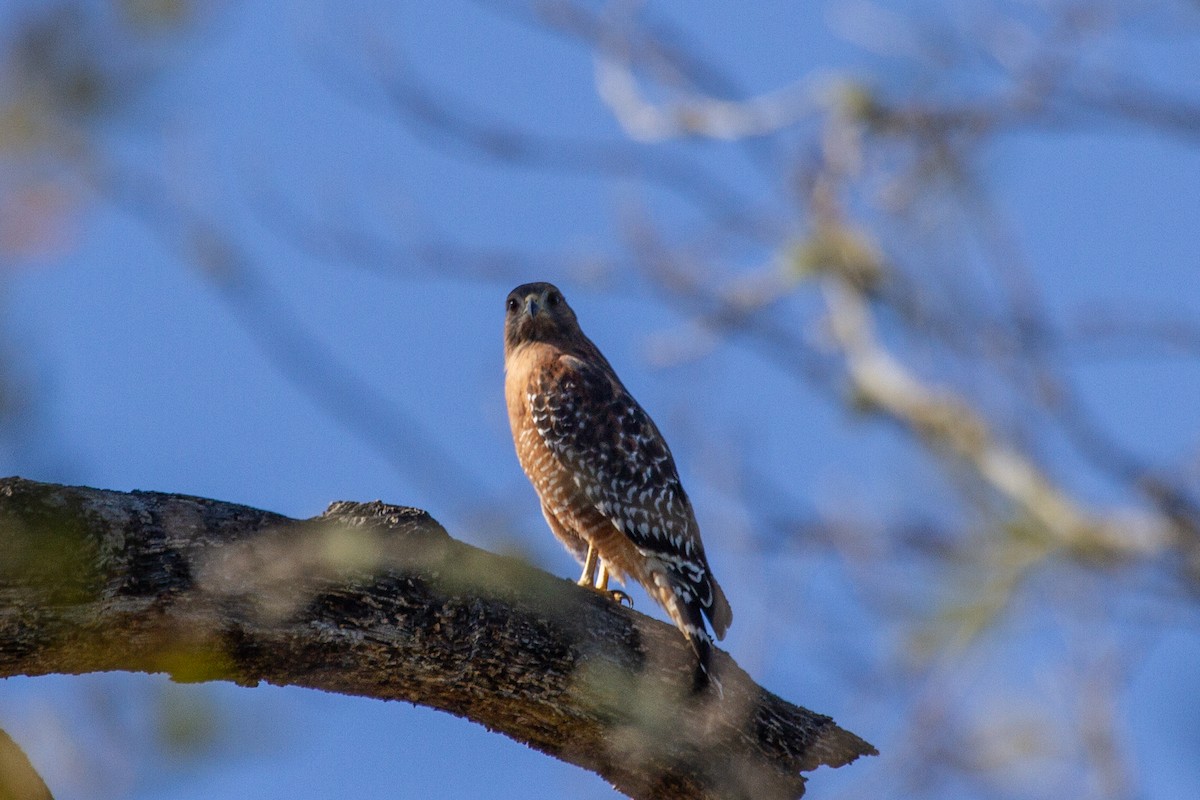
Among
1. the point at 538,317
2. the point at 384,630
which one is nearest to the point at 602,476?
the point at 538,317

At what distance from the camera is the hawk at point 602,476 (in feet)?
22.3

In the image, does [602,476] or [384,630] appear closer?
[384,630]

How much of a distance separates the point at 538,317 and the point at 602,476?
134 centimetres

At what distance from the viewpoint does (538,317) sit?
8.15 meters

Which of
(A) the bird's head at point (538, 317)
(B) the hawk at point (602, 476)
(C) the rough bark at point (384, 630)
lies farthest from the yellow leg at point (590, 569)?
(C) the rough bark at point (384, 630)

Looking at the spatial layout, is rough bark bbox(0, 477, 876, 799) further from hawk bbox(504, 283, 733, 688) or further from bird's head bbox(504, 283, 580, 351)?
bird's head bbox(504, 283, 580, 351)

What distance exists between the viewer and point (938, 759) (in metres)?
8.73

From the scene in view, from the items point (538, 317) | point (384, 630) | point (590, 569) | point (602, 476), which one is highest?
point (538, 317)

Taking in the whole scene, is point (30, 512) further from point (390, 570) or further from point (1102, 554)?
point (1102, 554)

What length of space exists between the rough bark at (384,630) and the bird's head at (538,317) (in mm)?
3340

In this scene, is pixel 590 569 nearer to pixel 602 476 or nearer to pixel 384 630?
pixel 602 476

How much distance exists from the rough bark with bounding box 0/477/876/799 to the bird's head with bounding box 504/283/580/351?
3.34 meters

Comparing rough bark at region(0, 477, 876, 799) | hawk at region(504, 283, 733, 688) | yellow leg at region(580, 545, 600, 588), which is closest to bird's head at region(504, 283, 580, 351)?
hawk at region(504, 283, 733, 688)

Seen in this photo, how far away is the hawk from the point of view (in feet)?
22.3
